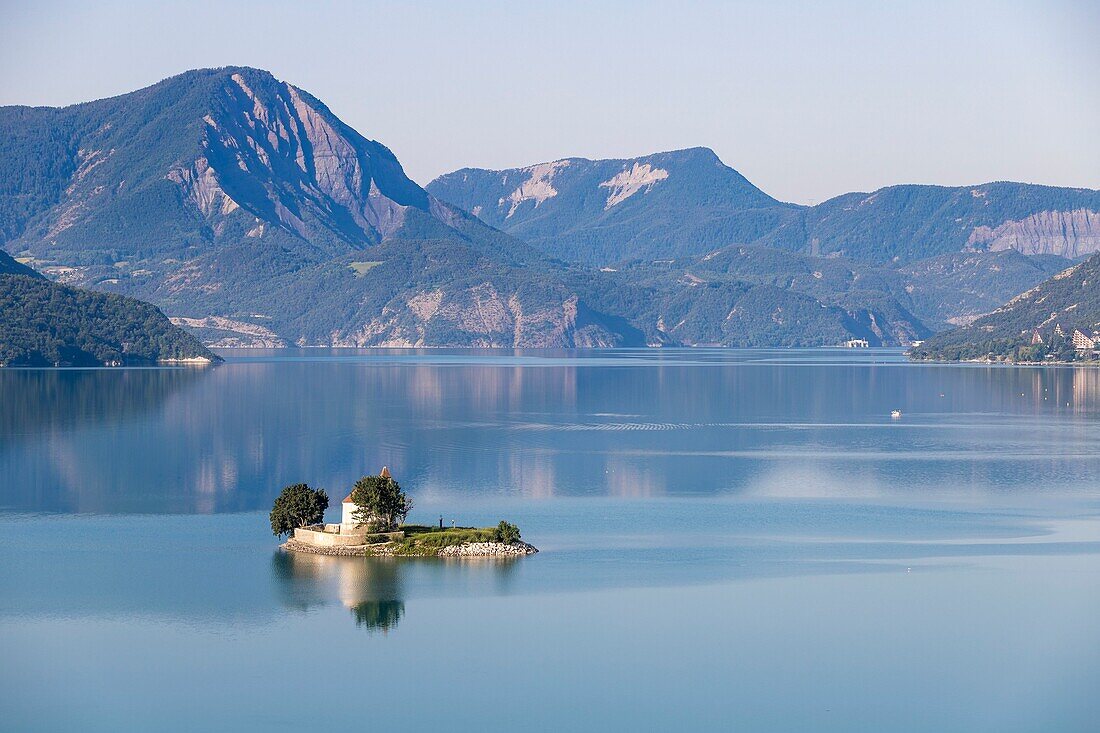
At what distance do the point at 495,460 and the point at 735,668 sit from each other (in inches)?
2742

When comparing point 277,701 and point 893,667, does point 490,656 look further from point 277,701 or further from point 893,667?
point 893,667

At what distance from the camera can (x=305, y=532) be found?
3479 inches

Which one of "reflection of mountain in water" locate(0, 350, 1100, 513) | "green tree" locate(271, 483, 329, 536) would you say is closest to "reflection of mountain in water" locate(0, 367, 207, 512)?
"reflection of mountain in water" locate(0, 350, 1100, 513)

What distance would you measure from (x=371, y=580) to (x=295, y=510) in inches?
436

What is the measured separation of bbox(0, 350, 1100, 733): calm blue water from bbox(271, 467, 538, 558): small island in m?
1.59

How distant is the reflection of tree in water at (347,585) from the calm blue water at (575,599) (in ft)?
0.83

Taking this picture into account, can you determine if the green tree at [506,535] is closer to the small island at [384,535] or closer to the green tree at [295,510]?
the small island at [384,535]

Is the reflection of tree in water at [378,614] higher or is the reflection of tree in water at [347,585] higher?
the reflection of tree in water at [347,585]

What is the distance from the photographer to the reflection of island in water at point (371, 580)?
247ft

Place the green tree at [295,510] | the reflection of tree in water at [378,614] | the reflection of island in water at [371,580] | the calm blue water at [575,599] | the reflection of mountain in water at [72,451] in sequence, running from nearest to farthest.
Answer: the calm blue water at [575,599]
the reflection of tree in water at [378,614]
the reflection of island in water at [371,580]
the green tree at [295,510]
the reflection of mountain in water at [72,451]

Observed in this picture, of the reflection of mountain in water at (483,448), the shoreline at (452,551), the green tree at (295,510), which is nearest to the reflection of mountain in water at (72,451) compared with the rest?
the reflection of mountain in water at (483,448)

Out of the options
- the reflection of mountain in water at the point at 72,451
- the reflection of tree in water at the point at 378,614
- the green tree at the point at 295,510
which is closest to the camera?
the reflection of tree in water at the point at 378,614

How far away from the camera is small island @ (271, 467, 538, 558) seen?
8612 cm

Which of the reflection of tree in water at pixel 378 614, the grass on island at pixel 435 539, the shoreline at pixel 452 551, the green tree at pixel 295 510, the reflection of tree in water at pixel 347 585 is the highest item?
the green tree at pixel 295 510
